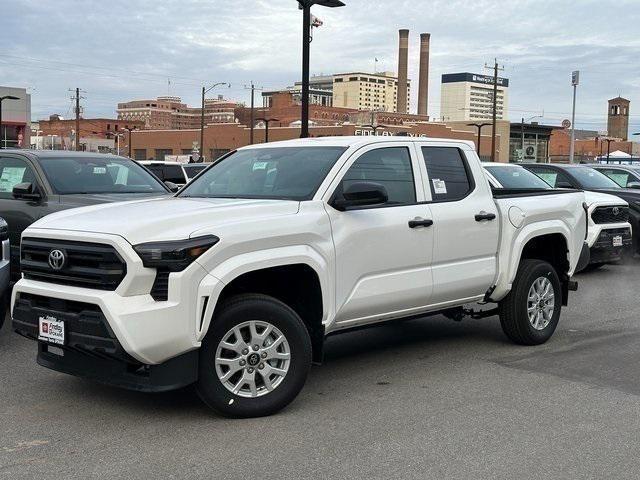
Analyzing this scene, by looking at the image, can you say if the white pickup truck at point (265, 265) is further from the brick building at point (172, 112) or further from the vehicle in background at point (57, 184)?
the brick building at point (172, 112)

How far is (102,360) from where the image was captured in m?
4.94

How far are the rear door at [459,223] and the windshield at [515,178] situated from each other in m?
6.01

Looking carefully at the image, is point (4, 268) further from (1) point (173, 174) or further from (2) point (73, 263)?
(1) point (173, 174)

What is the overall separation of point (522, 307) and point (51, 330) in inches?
164

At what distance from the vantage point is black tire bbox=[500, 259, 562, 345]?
704 centimetres

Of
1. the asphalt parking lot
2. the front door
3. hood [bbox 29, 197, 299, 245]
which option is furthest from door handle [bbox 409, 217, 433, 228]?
the asphalt parking lot

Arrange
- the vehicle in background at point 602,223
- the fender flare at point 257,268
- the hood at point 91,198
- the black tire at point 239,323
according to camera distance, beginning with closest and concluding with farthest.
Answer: the fender flare at point 257,268 < the black tire at point 239,323 < the hood at point 91,198 < the vehicle in background at point 602,223

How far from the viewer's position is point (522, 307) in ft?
23.1

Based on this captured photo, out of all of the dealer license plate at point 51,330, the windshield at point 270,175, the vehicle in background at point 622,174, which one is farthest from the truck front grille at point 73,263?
the vehicle in background at point 622,174

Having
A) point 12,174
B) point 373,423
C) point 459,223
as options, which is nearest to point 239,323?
point 373,423

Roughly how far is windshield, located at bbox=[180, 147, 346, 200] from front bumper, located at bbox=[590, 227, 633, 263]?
728cm

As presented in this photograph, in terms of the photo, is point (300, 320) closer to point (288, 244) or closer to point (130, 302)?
point (288, 244)

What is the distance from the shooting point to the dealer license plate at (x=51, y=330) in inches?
193

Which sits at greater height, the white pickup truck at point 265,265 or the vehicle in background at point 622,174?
the vehicle in background at point 622,174
